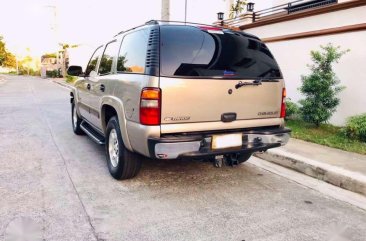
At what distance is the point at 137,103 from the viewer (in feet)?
11.0

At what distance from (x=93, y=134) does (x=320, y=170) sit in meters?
3.45

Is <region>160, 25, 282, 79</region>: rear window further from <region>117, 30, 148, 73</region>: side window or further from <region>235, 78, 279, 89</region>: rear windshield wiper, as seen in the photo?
<region>117, 30, 148, 73</region>: side window

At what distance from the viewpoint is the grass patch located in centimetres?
566

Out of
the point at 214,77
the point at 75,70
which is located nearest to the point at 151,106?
the point at 214,77

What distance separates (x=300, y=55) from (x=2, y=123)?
761 centimetres

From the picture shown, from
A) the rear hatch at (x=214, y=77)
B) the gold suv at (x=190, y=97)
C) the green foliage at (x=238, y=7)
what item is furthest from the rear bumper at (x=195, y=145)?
the green foliage at (x=238, y=7)

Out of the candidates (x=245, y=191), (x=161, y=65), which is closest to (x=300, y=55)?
(x=245, y=191)

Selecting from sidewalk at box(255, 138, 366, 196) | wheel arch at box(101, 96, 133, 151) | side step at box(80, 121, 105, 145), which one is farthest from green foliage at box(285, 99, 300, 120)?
wheel arch at box(101, 96, 133, 151)

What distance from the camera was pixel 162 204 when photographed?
346 cm

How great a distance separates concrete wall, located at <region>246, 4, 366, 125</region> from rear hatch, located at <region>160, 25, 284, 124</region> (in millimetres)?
3688

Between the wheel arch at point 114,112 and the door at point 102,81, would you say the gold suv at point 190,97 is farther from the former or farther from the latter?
the door at point 102,81

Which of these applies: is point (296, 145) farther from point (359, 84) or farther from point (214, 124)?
point (214, 124)

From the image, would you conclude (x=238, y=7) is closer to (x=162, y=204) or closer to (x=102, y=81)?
(x=102, y=81)

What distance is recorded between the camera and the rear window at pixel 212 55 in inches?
132
